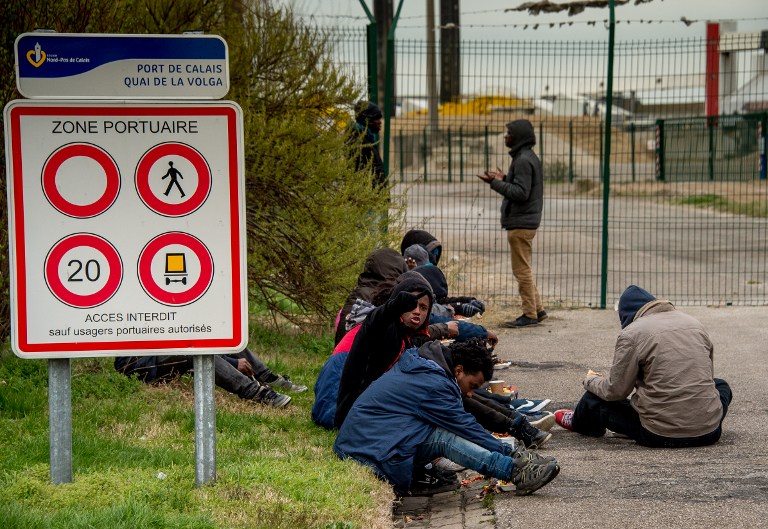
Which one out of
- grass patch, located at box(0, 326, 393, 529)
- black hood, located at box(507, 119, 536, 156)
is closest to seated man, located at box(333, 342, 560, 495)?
grass patch, located at box(0, 326, 393, 529)

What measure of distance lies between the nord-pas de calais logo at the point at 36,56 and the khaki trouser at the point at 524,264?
23.2 ft

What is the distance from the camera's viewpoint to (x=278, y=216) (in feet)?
32.9

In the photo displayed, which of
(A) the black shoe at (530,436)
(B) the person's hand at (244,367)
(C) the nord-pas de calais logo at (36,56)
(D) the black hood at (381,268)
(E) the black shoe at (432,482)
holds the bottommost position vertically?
(E) the black shoe at (432,482)

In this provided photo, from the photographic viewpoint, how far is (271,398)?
8039 mm

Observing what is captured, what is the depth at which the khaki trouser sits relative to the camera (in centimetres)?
1169

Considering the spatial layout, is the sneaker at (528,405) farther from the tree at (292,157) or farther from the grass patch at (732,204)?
the grass patch at (732,204)

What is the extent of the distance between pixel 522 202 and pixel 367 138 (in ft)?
5.67

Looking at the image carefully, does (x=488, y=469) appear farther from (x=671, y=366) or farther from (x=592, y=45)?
(x=592, y=45)

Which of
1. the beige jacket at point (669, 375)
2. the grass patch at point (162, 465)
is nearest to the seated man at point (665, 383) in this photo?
the beige jacket at point (669, 375)

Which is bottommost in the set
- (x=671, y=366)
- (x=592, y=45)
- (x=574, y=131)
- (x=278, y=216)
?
(x=671, y=366)

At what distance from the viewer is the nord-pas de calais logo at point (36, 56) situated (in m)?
5.21

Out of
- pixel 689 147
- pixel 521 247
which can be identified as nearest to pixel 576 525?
pixel 521 247

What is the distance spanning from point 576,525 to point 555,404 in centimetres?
315

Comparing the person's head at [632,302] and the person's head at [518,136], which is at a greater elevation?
the person's head at [518,136]
